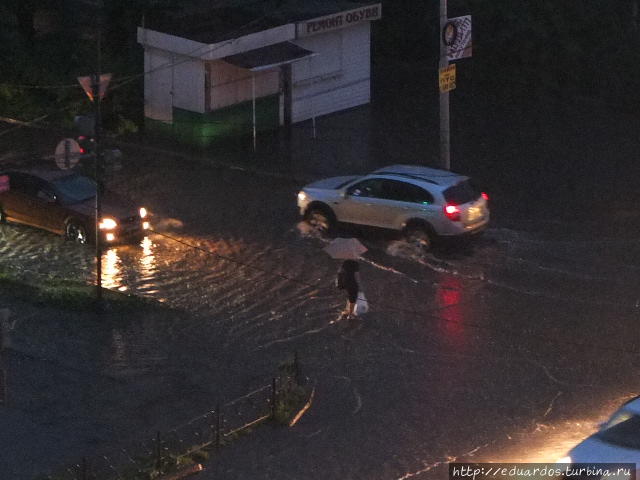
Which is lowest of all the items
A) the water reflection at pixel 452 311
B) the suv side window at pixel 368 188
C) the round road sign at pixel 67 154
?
the water reflection at pixel 452 311

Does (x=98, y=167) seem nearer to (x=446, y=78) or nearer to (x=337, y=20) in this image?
(x=446, y=78)

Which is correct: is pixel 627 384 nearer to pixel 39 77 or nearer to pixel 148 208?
pixel 148 208

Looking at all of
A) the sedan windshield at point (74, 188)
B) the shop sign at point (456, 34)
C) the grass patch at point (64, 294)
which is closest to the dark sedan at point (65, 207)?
the sedan windshield at point (74, 188)

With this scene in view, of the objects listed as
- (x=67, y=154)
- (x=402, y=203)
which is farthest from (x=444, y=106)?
(x=67, y=154)

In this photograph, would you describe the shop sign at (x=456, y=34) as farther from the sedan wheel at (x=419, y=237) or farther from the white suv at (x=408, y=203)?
the sedan wheel at (x=419, y=237)

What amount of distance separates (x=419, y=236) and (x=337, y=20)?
11985 mm

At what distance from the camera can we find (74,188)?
24781 millimetres

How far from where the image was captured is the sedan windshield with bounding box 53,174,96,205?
24391mm

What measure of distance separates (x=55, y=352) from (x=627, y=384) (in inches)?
336

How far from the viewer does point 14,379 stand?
16656 millimetres

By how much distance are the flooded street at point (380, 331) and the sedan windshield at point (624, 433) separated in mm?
1465

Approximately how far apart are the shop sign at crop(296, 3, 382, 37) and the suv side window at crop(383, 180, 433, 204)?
33.1 ft

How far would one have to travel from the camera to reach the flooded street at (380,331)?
1491cm

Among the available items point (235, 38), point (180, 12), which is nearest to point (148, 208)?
point (235, 38)
